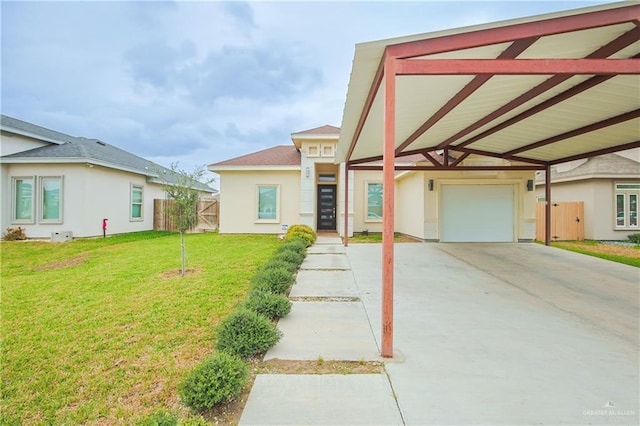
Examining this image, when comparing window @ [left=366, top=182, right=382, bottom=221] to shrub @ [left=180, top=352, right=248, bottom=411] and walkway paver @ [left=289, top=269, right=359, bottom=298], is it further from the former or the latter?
shrub @ [left=180, top=352, right=248, bottom=411]

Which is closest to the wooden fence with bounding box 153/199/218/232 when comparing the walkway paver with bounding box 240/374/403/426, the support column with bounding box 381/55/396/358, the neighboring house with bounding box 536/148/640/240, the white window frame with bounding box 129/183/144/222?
the white window frame with bounding box 129/183/144/222

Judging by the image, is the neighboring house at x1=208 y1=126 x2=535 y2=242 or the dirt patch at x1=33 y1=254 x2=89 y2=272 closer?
the dirt patch at x1=33 y1=254 x2=89 y2=272

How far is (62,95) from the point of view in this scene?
925 inches

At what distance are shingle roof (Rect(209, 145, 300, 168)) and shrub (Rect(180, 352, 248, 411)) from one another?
11631mm

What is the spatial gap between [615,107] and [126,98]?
99.0ft

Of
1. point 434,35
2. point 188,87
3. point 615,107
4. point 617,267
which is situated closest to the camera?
point 434,35

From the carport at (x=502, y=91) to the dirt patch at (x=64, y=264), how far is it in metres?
7.31

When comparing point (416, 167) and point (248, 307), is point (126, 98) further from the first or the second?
point (248, 307)

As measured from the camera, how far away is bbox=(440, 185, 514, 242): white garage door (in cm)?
1106

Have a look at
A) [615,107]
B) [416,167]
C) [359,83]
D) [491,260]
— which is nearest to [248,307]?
[359,83]

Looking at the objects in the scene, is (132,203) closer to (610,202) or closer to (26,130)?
(26,130)

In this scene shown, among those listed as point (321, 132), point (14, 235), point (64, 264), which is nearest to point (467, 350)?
point (64, 264)

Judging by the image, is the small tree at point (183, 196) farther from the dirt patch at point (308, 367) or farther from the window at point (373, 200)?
the window at point (373, 200)

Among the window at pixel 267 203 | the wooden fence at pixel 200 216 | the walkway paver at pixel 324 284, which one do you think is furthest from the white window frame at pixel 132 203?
the walkway paver at pixel 324 284
